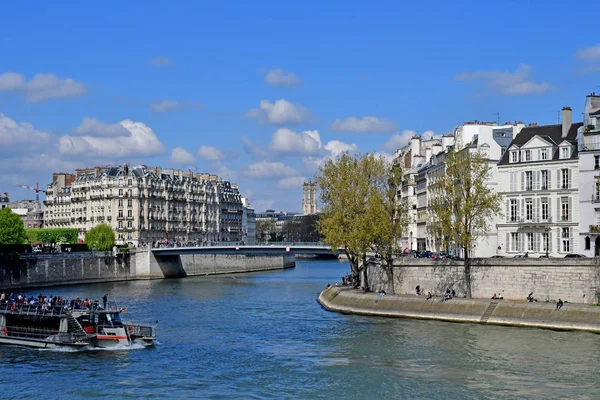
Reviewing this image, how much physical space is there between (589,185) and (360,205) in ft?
60.2

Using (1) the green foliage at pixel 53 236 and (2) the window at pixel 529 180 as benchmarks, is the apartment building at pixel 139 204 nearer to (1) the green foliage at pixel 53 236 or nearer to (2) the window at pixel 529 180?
(1) the green foliage at pixel 53 236

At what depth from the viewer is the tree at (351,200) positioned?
232ft

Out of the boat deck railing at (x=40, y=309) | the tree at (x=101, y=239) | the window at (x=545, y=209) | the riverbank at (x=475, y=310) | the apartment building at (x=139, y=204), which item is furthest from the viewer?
the apartment building at (x=139, y=204)

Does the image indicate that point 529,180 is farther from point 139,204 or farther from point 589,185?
point 139,204

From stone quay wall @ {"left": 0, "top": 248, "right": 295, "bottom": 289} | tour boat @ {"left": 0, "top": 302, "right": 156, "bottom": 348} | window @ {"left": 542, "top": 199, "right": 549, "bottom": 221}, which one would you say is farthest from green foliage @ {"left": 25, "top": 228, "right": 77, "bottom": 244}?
window @ {"left": 542, "top": 199, "right": 549, "bottom": 221}

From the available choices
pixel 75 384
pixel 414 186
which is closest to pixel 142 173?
pixel 414 186

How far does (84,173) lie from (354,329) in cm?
11468

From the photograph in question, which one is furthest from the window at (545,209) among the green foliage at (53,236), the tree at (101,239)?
the green foliage at (53,236)

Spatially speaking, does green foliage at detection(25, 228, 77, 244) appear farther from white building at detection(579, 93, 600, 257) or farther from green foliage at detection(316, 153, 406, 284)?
white building at detection(579, 93, 600, 257)

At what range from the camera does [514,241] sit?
6844 cm

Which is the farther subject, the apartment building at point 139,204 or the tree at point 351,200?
the apartment building at point 139,204

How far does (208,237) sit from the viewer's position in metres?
172

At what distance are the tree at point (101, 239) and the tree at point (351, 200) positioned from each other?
182 ft

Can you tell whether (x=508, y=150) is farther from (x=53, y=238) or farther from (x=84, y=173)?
(x=84, y=173)
